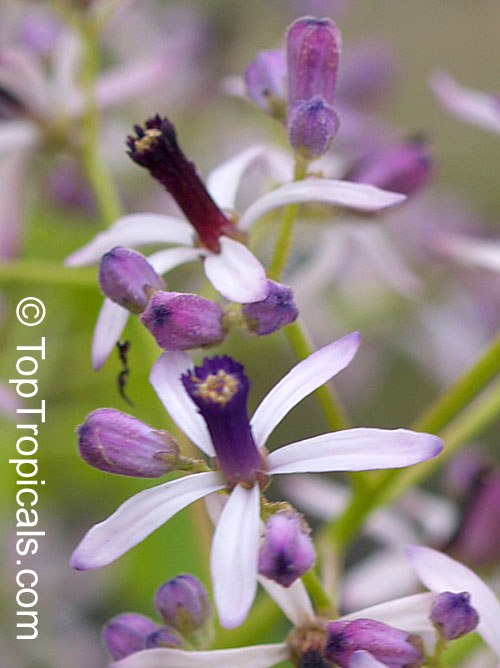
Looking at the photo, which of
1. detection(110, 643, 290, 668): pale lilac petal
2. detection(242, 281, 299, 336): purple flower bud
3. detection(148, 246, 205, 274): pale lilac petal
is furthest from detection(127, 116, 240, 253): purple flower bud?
detection(110, 643, 290, 668): pale lilac petal

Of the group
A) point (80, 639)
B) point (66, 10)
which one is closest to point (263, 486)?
point (66, 10)

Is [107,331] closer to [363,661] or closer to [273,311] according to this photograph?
[273,311]

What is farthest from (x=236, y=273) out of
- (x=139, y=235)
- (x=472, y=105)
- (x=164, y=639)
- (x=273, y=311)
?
(x=472, y=105)

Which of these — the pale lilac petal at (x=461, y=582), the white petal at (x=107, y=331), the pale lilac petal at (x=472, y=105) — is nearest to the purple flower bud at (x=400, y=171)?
the pale lilac petal at (x=472, y=105)

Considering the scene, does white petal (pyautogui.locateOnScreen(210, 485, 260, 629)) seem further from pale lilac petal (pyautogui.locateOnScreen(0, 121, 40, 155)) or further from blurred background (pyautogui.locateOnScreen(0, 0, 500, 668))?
pale lilac petal (pyautogui.locateOnScreen(0, 121, 40, 155))

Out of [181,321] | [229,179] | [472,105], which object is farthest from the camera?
[472,105]
